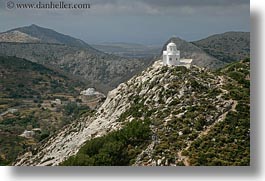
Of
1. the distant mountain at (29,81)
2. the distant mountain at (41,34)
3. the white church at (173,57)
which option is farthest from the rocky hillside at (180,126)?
the distant mountain at (29,81)

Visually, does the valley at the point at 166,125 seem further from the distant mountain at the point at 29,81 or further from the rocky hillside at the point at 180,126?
the distant mountain at the point at 29,81

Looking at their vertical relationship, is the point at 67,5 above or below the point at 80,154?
above

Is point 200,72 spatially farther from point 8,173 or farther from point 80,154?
point 8,173

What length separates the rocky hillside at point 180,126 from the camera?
11.6 meters

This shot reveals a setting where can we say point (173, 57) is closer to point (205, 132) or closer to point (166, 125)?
point (166, 125)

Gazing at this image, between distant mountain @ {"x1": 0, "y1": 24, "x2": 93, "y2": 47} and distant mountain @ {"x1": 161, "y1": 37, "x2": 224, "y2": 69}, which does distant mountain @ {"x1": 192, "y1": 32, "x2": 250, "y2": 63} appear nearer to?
distant mountain @ {"x1": 161, "y1": 37, "x2": 224, "y2": 69}

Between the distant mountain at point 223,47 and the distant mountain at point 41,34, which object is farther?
the distant mountain at point 223,47

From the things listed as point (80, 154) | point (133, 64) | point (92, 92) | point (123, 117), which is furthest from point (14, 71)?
point (80, 154)

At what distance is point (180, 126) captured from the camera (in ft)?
42.8

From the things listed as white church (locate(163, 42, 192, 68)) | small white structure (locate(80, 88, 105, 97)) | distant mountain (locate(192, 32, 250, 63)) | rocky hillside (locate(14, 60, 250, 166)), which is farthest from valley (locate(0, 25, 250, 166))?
distant mountain (locate(192, 32, 250, 63))

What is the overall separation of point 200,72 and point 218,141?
17.8 feet

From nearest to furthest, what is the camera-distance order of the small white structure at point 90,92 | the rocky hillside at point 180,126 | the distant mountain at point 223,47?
the rocky hillside at point 180,126 < the distant mountain at point 223,47 < the small white structure at point 90,92

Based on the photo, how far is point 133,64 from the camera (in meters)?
69.9

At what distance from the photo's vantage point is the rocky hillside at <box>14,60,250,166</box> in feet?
38.1
